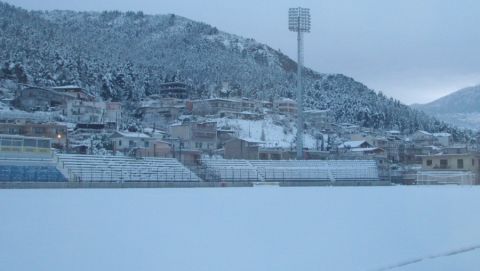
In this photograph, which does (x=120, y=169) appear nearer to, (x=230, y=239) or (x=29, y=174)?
(x=29, y=174)

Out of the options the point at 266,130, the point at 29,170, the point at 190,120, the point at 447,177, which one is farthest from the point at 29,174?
the point at 266,130

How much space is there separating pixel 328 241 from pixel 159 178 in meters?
20.7

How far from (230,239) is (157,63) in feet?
308

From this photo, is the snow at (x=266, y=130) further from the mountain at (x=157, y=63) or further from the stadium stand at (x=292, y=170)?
the stadium stand at (x=292, y=170)

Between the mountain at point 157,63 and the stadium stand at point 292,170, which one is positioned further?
the mountain at point 157,63

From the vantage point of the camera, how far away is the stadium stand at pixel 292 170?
31.5 meters

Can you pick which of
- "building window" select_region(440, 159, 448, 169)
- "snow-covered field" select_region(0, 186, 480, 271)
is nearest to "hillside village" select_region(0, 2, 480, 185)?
"building window" select_region(440, 159, 448, 169)

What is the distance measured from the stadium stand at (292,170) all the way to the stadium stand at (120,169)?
2.54 metres

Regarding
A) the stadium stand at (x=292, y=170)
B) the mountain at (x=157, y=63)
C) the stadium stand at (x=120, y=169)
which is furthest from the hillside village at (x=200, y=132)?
the mountain at (x=157, y=63)

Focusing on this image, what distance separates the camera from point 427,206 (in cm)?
1363

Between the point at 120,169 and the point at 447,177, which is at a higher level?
the point at 120,169

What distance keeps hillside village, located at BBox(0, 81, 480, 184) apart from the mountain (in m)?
4.68

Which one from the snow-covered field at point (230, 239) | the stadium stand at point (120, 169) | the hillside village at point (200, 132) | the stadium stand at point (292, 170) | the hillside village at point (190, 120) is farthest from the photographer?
the hillside village at point (200, 132)

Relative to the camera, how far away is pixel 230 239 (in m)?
7.65
